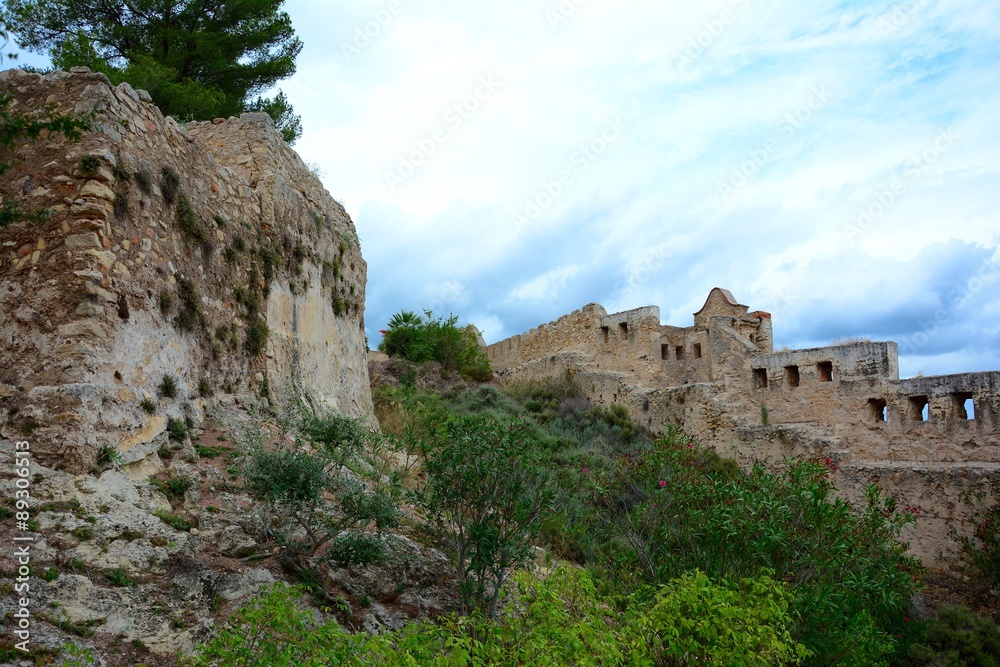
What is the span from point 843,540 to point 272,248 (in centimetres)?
775

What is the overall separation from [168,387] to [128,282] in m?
1.07

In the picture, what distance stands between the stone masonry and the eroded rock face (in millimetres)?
5940

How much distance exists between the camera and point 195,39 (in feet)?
54.7

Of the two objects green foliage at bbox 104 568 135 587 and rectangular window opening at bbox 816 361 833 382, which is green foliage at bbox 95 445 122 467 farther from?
rectangular window opening at bbox 816 361 833 382

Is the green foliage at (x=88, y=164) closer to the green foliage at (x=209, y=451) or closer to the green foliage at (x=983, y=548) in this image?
the green foliage at (x=209, y=451)

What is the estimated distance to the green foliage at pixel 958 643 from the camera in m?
10.1

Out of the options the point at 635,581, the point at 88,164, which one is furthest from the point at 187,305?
the point at 635,581

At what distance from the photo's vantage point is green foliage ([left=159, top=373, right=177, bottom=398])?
7.02m

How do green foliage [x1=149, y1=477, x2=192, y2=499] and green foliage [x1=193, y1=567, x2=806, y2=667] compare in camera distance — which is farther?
green foliage [x1=149, y1=477, x2=192, y2=499]

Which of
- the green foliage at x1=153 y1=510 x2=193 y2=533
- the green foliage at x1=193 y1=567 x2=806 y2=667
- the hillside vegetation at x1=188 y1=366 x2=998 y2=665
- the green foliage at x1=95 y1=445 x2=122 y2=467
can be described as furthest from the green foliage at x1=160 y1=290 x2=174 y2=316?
the green foliage at x1=193 y1=567 x2=806 y2=667

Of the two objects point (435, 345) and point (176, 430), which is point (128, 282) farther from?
point (435, 345)

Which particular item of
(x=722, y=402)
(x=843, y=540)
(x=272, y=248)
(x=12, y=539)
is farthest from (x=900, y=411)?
(x=12, y=539)

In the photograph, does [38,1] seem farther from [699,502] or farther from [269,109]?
[699,502]

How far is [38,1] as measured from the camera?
635 inches
